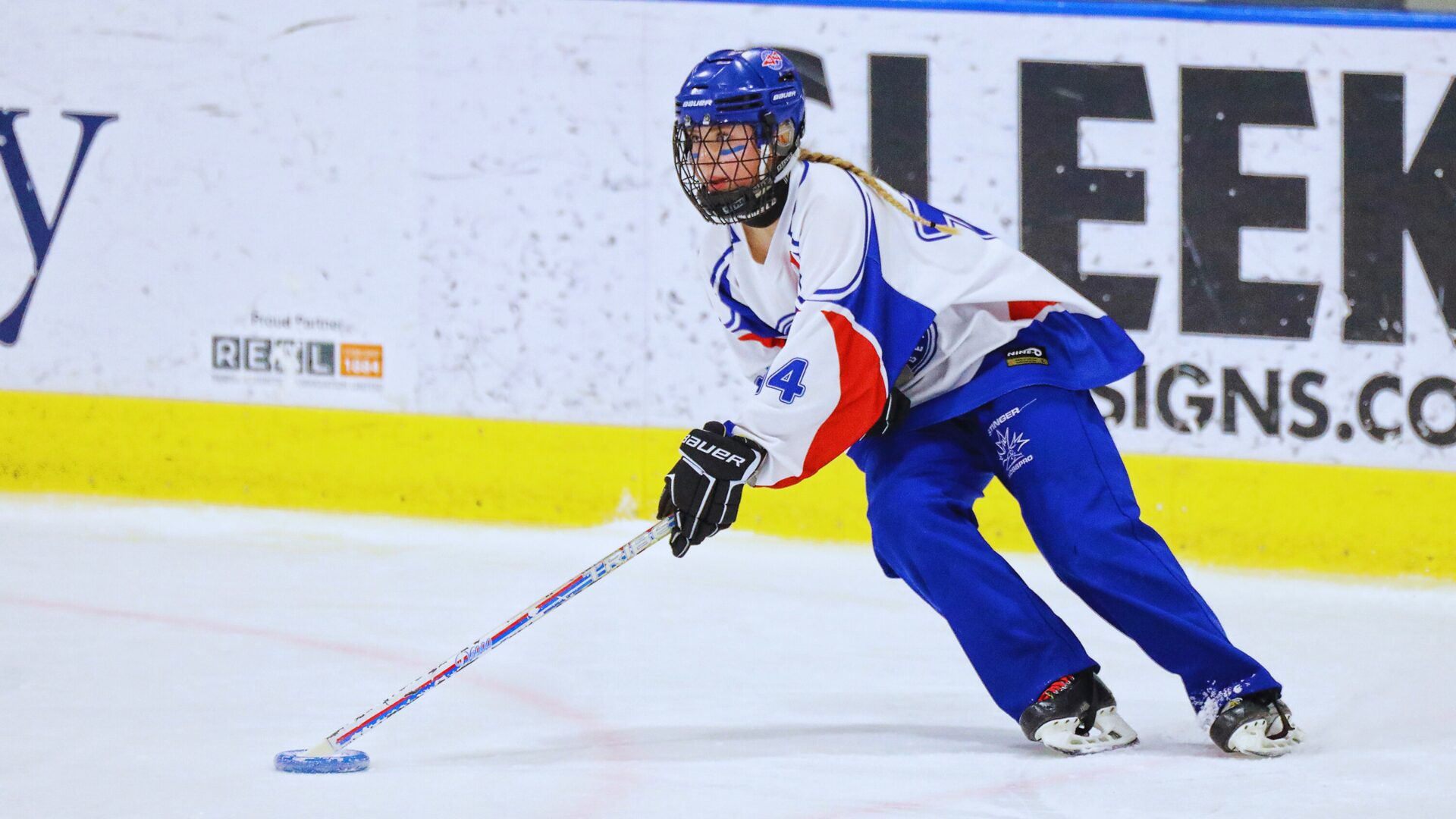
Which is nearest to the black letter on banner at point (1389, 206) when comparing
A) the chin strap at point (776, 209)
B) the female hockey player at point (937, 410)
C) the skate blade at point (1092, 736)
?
the female hockey player at point (937, 410)

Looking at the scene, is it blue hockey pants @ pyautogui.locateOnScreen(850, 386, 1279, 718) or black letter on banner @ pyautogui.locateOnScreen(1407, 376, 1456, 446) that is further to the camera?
black letter on banner @ pyautogui.locateOnScreen(1407, 376, 1456, 446)

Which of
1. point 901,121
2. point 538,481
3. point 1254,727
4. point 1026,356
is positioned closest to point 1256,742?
point 1254,727

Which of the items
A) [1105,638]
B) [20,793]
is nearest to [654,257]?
[1105,638]

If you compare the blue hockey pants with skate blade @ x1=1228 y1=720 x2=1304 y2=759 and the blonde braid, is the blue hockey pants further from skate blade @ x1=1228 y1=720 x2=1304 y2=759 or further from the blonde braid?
the blonde braid

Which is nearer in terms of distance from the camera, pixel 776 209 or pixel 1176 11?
pixel 776 209

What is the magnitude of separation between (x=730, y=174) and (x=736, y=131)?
7 cm

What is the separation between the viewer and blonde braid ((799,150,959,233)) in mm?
2604

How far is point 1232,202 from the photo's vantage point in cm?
445

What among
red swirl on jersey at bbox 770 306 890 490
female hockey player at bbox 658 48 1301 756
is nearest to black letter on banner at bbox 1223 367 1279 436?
female hockey player at bbox 658 48 1301 756

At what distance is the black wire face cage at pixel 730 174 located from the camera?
2.48 metres

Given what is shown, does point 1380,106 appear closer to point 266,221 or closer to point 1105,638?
point 1105,638

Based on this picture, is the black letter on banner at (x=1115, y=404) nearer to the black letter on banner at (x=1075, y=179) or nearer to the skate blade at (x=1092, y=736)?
the black letter on banner at (x=1075, y=179)

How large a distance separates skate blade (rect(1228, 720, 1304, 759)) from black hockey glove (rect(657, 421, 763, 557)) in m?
0.85

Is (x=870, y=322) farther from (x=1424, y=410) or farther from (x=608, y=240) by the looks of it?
(x=1424, y=410)
